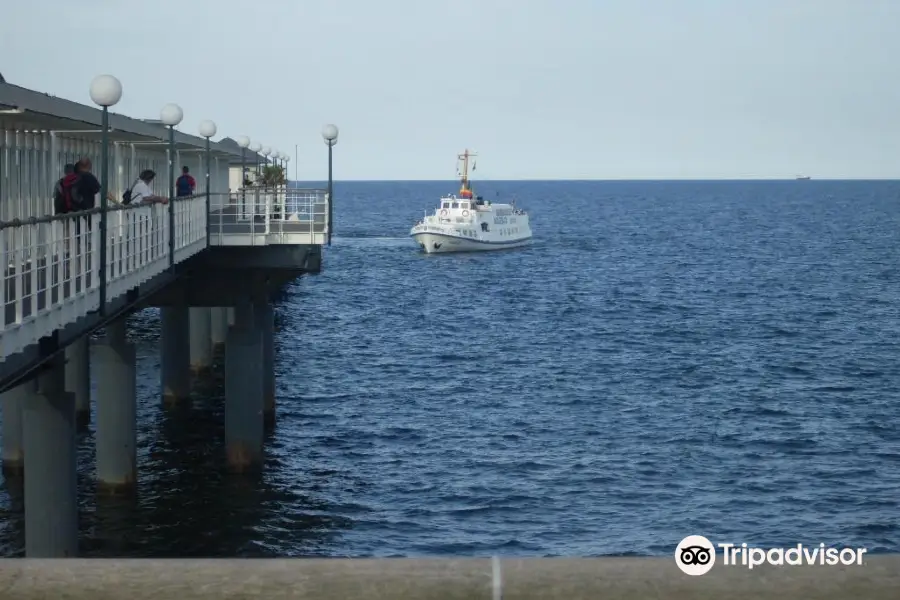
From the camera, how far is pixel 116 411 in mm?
20781

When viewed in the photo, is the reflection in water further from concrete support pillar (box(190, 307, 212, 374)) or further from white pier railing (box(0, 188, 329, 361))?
concrete support pillar (box(190, 307, 212, 374))

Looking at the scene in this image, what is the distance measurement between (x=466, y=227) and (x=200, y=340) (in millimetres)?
57275

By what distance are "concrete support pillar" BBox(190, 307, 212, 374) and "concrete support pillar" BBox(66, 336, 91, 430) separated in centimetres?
727

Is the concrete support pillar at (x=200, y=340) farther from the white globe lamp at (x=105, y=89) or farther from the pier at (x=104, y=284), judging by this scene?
the white globe lamp at (x=105, y=89)

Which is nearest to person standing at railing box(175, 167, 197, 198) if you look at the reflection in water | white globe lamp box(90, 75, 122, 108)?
the reflection in water

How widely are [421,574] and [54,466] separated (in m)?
12.1

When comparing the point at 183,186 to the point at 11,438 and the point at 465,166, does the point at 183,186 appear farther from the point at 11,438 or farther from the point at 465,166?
the point at 465,166

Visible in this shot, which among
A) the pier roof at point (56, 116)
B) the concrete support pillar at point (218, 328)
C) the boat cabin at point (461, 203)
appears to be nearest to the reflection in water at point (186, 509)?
the pier roof at point (56, 116)

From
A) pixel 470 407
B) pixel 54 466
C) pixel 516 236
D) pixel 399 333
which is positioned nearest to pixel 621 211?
pixel 516 236

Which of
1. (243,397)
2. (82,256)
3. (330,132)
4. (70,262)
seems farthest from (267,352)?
(70,262)

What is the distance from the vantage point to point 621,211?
18338cm

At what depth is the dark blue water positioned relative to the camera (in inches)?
832

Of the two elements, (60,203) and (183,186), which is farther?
(183,186)

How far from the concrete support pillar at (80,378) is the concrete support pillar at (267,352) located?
11.2 ft
